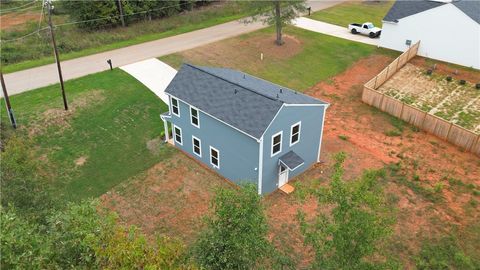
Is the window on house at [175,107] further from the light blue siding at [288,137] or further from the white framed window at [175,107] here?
the light blue siding at [288,137]

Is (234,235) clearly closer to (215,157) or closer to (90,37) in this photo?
(215,157)

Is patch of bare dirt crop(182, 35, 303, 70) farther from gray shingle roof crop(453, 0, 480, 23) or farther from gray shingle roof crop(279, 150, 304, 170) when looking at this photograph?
gray shingle roof crop(279, 150, 304, 170)

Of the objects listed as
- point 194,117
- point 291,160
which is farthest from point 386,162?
point 194,117

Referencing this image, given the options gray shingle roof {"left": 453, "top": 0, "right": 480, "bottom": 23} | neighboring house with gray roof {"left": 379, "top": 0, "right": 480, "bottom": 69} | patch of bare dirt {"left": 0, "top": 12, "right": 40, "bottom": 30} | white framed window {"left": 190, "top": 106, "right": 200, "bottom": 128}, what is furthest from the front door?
patch of bare dirt {"left": 0, "top": 12, "right": 40, "bottom": 30}

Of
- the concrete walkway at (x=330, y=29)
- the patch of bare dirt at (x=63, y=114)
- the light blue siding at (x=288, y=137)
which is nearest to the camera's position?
the light blue siding at (x=288, y=137)

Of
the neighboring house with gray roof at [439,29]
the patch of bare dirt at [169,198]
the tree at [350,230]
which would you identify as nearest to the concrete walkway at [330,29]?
the neighboring house with gray roof at [439,29]

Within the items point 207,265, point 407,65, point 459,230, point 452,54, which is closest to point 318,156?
point 459,230
